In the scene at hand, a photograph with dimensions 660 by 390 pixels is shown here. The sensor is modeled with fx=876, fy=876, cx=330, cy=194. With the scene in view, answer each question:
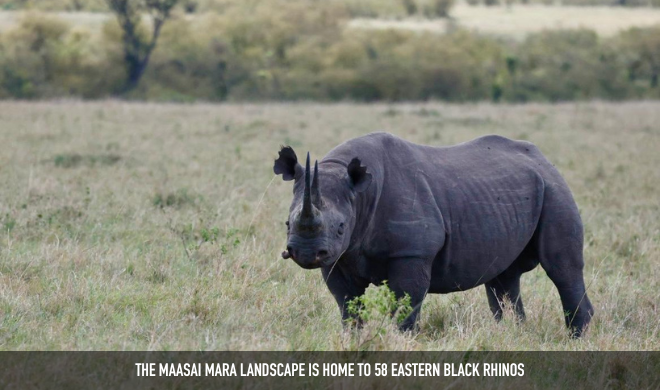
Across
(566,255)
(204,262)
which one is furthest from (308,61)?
(566,255)

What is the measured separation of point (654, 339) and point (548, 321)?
867 mm

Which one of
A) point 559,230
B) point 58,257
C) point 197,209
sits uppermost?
point 559,230

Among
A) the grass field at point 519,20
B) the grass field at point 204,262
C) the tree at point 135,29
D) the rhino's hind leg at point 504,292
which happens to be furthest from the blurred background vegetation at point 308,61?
the rhino's hind leg at point 504,292

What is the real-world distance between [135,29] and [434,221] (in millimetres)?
46376

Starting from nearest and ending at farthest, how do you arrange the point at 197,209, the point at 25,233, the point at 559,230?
the point at 559,230
the point at 25,233
the point at 197,209

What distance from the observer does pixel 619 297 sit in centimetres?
755

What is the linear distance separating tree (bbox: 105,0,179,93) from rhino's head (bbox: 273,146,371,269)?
44115 mm

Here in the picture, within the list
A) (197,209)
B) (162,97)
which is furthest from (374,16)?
(197,209)

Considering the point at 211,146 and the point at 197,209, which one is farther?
the point at 211,146

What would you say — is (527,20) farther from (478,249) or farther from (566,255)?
(478,249)

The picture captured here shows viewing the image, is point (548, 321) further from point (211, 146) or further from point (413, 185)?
point (211, 146)

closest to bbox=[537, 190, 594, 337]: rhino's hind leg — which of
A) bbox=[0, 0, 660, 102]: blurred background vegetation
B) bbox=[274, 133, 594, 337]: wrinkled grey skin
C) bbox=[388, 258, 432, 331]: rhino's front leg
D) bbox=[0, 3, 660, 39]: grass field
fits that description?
bbox=[274, 133, 594, 337]: wrinkled grey skin

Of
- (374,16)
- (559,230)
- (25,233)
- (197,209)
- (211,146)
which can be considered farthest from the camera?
(374,16)

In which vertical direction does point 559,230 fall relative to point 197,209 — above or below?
above
